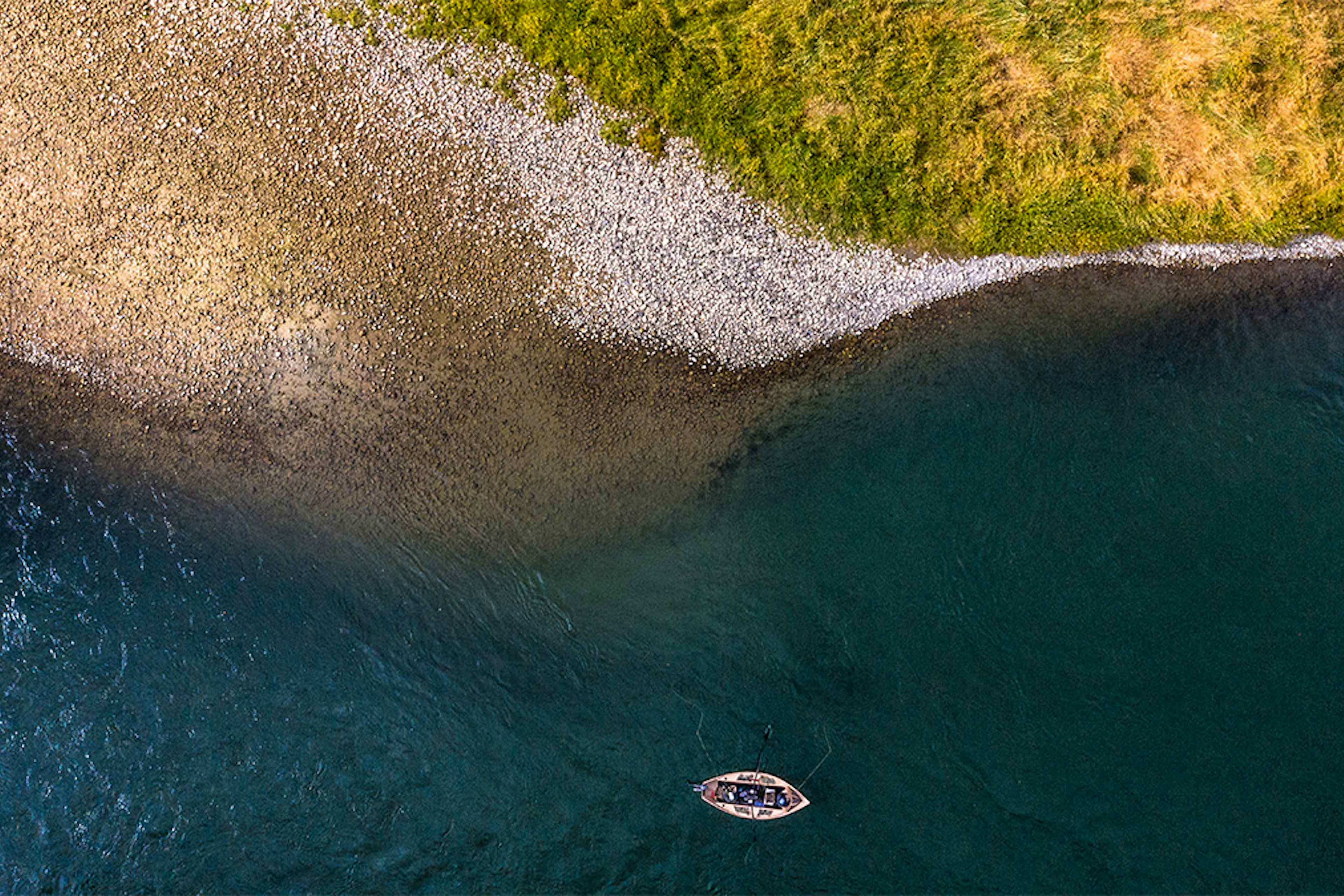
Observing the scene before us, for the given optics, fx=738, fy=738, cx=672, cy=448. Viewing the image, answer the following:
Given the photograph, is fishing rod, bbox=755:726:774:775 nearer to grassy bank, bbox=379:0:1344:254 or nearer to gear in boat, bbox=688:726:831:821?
gear in boat, bbox=688:726:831:821

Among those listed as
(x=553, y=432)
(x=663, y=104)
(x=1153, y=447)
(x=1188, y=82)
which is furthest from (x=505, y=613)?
(x=1188, y=82)

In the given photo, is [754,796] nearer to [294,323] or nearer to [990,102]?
[294,323]

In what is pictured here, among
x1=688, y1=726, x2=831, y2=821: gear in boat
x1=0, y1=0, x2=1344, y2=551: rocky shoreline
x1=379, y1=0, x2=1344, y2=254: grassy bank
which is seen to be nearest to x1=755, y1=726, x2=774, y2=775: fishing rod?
x1=688, y1=726, x2=831, y2=821: gear in boat

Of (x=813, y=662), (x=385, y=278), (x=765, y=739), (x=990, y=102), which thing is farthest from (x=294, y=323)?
(x=990, y=102)

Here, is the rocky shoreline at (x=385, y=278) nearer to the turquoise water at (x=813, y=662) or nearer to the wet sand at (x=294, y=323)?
the wet sand at (x=294, y=323)

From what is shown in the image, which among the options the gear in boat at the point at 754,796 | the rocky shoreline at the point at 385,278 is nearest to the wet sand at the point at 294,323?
the rocky shoreline at the point at 385,278

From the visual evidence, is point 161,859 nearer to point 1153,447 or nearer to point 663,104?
point 663,104
